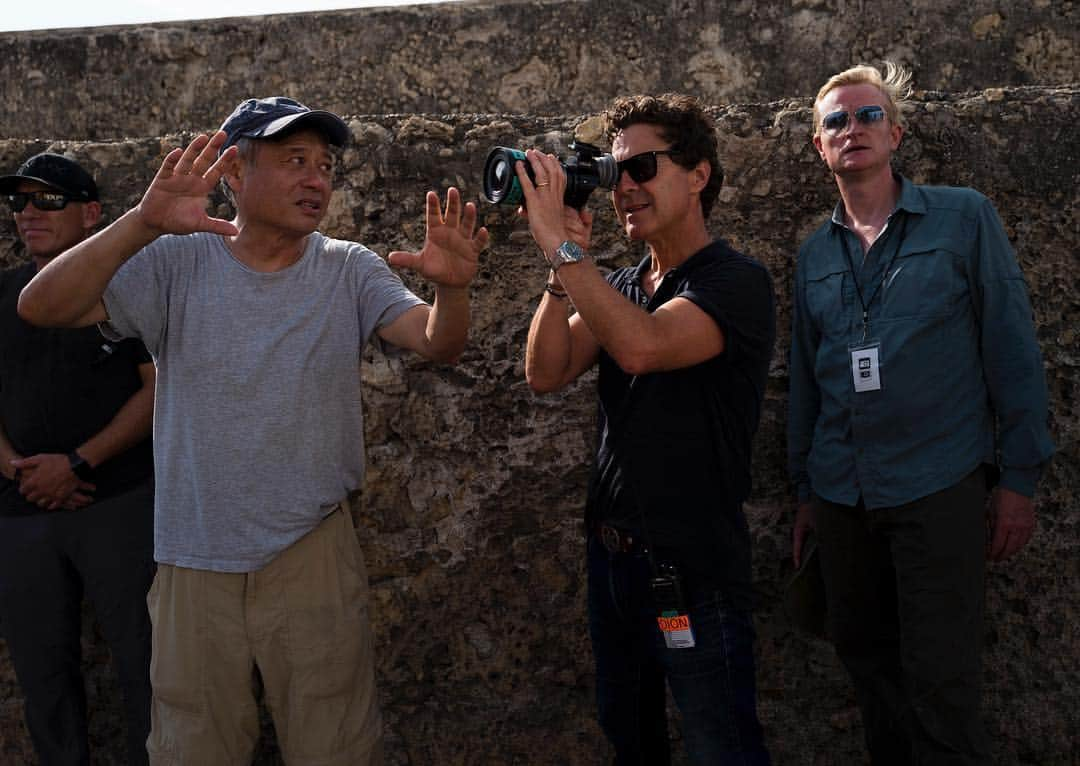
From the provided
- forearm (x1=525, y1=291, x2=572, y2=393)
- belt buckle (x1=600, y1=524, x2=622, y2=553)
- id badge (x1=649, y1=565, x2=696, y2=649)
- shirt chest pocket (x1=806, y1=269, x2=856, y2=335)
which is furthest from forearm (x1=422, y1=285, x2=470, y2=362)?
shirt chest pocket (x1=806, y1=269, x2=856, y2=335)

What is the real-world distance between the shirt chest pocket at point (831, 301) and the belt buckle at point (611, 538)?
76 centimetres

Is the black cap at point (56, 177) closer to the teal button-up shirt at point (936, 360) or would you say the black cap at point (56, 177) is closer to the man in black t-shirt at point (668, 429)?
the man in black t-shirt at point (668, 429)

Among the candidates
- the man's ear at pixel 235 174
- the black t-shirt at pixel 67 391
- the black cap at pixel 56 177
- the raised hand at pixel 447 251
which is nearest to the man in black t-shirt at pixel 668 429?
the raised hand at pixel 447 251

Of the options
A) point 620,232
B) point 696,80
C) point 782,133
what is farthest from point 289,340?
point 696,80

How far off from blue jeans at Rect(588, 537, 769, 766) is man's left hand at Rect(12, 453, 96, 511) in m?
1.40

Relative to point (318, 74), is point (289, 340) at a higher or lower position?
lower

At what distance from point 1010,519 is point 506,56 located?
4.80m

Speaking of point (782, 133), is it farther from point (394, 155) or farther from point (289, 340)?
point (289, 340)

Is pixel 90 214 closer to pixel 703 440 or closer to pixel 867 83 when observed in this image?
pixel 703 440

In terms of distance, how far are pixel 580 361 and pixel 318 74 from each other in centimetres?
482

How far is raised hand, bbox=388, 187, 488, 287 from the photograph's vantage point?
2191 mm

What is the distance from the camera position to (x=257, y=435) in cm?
215

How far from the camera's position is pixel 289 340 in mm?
2191

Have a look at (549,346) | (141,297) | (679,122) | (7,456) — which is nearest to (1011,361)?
(679,122)
